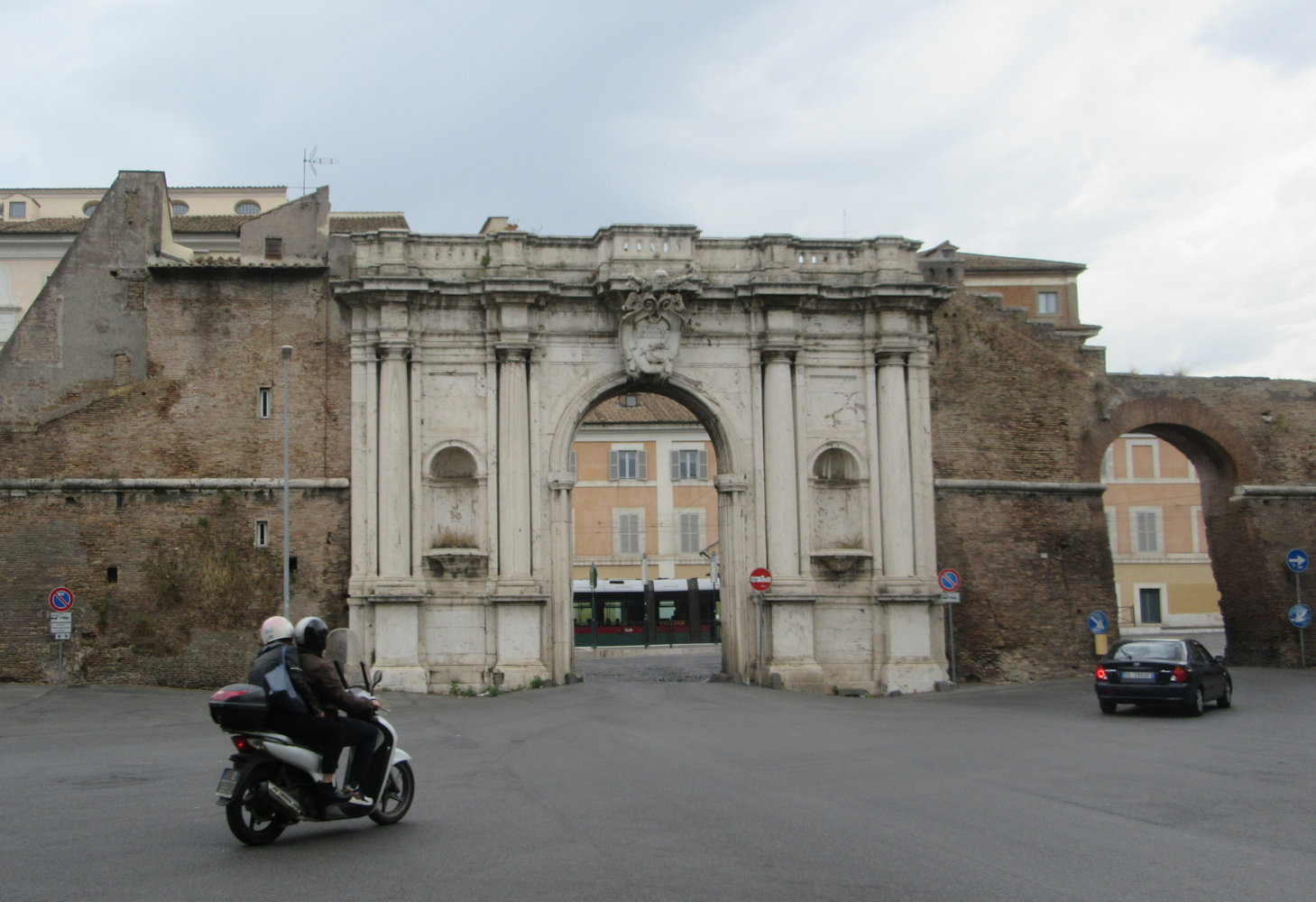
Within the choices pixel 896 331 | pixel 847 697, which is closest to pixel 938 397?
pixel 896 331

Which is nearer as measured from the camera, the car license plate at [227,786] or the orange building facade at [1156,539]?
the car license plate at [227,786]

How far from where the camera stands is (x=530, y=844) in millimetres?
8461

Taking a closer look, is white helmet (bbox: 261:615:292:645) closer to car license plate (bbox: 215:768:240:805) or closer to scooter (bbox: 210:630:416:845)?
scooter (bbox: 210:630:416:845)

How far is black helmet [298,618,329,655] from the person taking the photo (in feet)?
29.3

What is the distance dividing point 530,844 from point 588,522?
41489 mm

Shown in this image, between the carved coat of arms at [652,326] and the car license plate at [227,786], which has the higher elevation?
the carved coat of arms at [652,326]

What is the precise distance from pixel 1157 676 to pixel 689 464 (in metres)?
32.6

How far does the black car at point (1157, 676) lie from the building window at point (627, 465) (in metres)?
31.4

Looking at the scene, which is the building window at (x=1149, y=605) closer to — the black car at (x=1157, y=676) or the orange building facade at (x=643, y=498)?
the orange building facade at (x=643, y=498)

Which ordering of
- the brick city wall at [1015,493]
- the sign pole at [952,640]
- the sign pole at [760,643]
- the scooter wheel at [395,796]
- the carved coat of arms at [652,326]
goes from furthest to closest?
the brick city wall at [1015,493] < the sign pole at [952,640] < the carved coat of arms at [652,326] < the sign pole at [760,643] < the scooter wheel at [395,796]

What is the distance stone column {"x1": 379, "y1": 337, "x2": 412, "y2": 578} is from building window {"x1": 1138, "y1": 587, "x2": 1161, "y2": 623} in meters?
37.9

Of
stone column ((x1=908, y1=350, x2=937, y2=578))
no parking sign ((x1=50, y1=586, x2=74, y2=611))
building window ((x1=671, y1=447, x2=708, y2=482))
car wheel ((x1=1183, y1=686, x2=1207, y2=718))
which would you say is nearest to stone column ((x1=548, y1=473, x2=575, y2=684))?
stone column ((x1=908, y1=350, x2=937, y2=578))

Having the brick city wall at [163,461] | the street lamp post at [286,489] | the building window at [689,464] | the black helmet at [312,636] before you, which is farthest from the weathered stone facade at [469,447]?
the building window at [689,464]

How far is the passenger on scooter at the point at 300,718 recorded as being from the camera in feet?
28.0
